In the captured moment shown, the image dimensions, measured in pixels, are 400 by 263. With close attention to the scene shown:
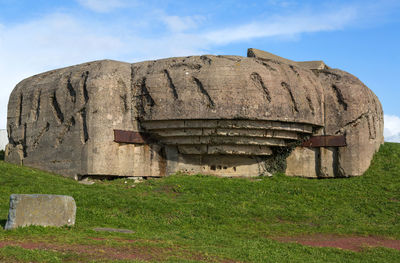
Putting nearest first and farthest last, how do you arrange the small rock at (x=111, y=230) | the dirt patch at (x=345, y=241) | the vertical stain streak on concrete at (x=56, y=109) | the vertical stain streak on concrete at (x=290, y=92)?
1. the small rock at (x=111, y=230)
2. the dirt patch at (x=345, y=241)
3. the vertical stain streak on concrete at (x=290, y=92)
4. the vertical stain streak on concrete at (x=56, y=109)

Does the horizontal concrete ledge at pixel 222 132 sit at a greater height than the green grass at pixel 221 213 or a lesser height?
greater

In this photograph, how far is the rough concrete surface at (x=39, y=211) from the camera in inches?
372

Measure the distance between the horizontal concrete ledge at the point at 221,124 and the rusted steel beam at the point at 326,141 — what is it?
1.08m

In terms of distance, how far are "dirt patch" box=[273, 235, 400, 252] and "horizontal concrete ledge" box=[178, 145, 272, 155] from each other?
646cm

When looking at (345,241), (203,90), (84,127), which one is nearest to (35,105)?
(84,127)

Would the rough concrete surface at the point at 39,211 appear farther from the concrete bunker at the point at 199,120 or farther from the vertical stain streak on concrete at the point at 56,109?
the vertical stain streak on concrete at the point at 56,109

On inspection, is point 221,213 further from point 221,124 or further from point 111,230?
point 221,124

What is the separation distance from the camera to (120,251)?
27.4ft

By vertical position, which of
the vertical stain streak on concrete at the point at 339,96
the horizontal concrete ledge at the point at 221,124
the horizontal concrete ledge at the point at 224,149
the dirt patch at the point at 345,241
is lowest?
the dirt patch at the point at 345,241

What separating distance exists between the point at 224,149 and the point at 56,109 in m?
6.77

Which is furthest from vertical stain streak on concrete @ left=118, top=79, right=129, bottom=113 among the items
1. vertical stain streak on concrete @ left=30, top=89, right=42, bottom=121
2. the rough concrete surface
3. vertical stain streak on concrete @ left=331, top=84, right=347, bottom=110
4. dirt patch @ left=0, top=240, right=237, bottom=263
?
dirt patch @ left=0, top=240, right=237, bottom=263

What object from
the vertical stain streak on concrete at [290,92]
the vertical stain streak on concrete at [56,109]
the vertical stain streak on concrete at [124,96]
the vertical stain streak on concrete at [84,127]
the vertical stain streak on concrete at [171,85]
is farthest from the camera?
the vertical stain streak on concrete at [56,109]

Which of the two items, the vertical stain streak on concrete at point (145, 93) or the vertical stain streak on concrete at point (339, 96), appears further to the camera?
the vertical stain streak on concrete at point (339, 96)

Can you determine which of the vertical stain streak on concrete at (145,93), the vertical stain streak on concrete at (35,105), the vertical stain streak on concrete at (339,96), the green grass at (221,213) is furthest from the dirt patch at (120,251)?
the vertical stain streak on concrete at (339,96)
